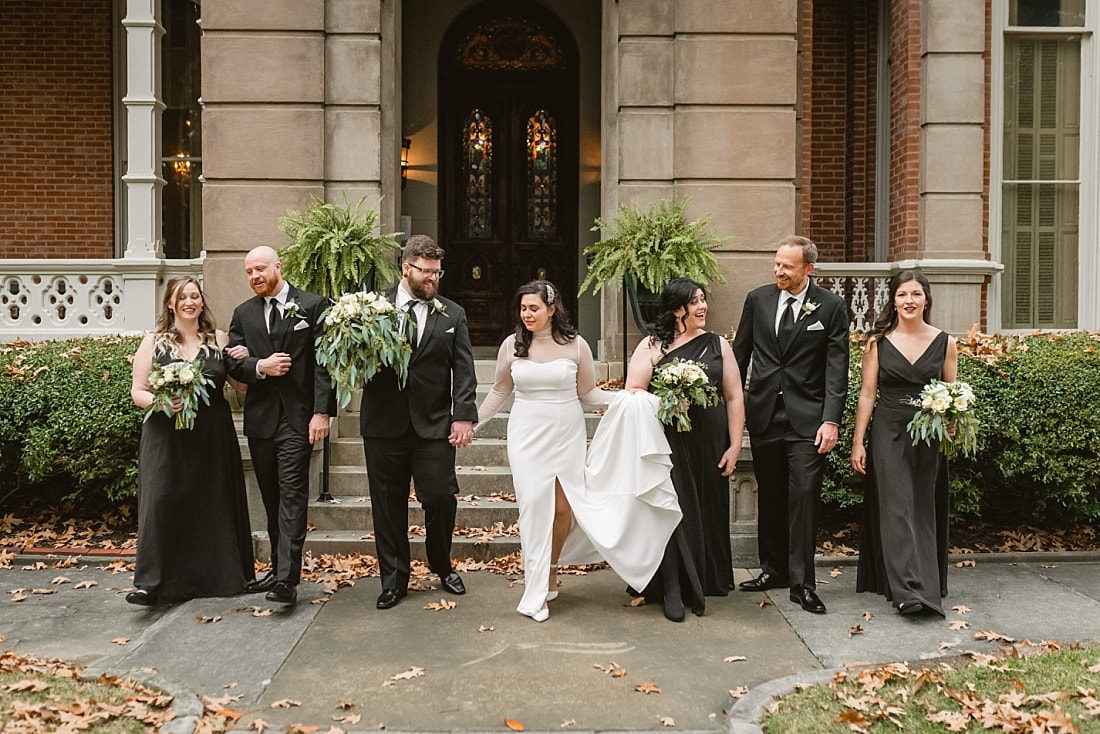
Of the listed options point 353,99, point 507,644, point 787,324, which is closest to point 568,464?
point 507,644

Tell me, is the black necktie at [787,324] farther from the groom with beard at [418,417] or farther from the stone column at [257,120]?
the stone column at [257,120]

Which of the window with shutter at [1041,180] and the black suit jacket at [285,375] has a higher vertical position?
the window with shutter at [1041,180]

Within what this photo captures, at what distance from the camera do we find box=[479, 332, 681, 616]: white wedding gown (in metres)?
6.52

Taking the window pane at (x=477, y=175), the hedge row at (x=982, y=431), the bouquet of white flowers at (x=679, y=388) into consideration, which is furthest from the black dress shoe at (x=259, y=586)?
the window pane at (x=477, y=175)

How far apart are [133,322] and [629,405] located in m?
6.78

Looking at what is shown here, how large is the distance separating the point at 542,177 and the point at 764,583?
7706 millimetres

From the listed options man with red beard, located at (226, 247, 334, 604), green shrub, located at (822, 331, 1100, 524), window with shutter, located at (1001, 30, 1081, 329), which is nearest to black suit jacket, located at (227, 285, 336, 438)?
man with red beard, located at (226, 247, 334, 604)

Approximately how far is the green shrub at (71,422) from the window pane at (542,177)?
622 centimetres

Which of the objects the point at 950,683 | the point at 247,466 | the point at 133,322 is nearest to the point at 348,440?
the point at 247,466

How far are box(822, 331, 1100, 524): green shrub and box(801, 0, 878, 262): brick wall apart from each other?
572 cm

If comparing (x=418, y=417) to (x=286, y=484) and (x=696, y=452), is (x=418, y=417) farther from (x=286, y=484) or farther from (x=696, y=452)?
(x=696, y=452)

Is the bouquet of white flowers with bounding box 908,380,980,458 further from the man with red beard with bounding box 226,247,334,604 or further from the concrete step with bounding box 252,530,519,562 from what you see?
the man with red beard with bounding box 226,247,334,604

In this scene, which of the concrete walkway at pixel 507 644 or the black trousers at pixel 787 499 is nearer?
the concrete walkway at pixel 507 644

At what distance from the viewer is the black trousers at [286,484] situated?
261 inches
